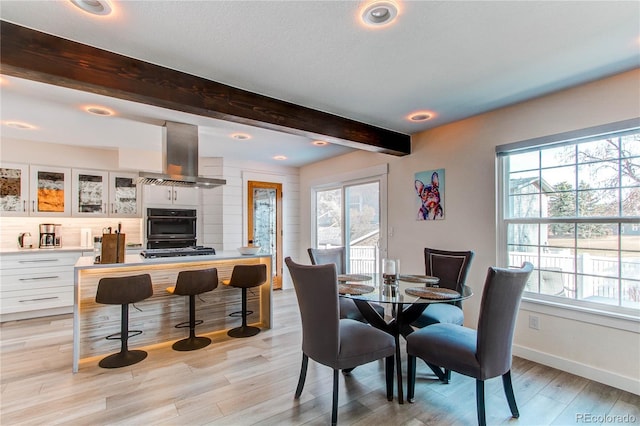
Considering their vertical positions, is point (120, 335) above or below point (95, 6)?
below

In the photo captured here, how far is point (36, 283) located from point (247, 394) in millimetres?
3765

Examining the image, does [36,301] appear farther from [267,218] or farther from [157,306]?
[267,218]

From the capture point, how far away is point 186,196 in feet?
16.6

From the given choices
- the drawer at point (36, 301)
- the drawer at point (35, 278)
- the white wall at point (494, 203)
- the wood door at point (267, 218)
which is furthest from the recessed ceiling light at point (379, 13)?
the drawer at point (36, 301)

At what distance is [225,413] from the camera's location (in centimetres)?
211

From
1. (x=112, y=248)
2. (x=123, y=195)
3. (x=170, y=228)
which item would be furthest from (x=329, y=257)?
(x=123, y=195)

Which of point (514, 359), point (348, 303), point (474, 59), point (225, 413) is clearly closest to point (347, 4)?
point (474, 59)

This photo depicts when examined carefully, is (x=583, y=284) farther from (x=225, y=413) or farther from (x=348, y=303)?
(x=225, y=413)

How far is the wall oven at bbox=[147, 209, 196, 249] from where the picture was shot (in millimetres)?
4734

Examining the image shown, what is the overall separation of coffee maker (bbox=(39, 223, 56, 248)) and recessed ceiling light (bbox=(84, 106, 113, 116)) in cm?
242

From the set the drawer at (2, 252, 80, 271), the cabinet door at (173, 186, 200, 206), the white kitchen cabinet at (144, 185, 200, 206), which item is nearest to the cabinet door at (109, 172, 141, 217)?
the white kitchen cabinet at (144, 185, 200, 206)

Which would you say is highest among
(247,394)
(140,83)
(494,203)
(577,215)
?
(140,83)

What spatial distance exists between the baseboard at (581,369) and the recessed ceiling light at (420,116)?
2519mm

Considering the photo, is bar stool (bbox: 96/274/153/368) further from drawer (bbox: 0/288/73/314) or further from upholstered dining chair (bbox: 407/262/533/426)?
upholstered dining chair (bbox: 407/262/533/426)
